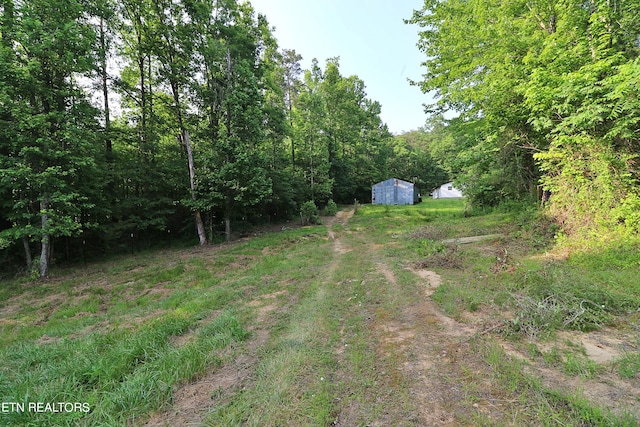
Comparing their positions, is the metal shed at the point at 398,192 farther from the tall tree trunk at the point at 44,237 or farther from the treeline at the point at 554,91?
the tall tree trunk at the point at 44,237

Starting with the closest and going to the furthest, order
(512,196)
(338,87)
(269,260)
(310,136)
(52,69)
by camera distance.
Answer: (52,69)
(269,260)
(512,196)
(310,136)
(338,87)

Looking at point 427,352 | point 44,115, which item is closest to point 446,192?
point 427,352

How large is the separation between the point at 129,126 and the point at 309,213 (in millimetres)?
12878

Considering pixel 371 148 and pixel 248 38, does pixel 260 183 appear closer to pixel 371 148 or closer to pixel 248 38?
pixel 248 38

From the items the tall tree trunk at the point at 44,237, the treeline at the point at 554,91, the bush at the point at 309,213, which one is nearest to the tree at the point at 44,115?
the tall tree trunk at the point at 44,237

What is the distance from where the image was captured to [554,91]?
6812mm

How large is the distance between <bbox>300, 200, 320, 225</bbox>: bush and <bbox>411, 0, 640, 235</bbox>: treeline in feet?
37.0

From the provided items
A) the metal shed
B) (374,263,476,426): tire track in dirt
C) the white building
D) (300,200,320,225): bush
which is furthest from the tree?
the white building

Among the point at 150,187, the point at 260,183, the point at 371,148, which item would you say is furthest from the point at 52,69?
the point at 371,148

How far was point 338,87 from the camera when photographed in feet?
99.0

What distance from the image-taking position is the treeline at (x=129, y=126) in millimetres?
8586

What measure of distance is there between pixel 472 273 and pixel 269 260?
271 inches

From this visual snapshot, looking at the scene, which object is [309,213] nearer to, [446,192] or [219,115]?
[219,115]

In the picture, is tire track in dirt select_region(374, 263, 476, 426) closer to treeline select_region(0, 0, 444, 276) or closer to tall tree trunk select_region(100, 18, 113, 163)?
treeline select_region(0, 0, 444, 276)
